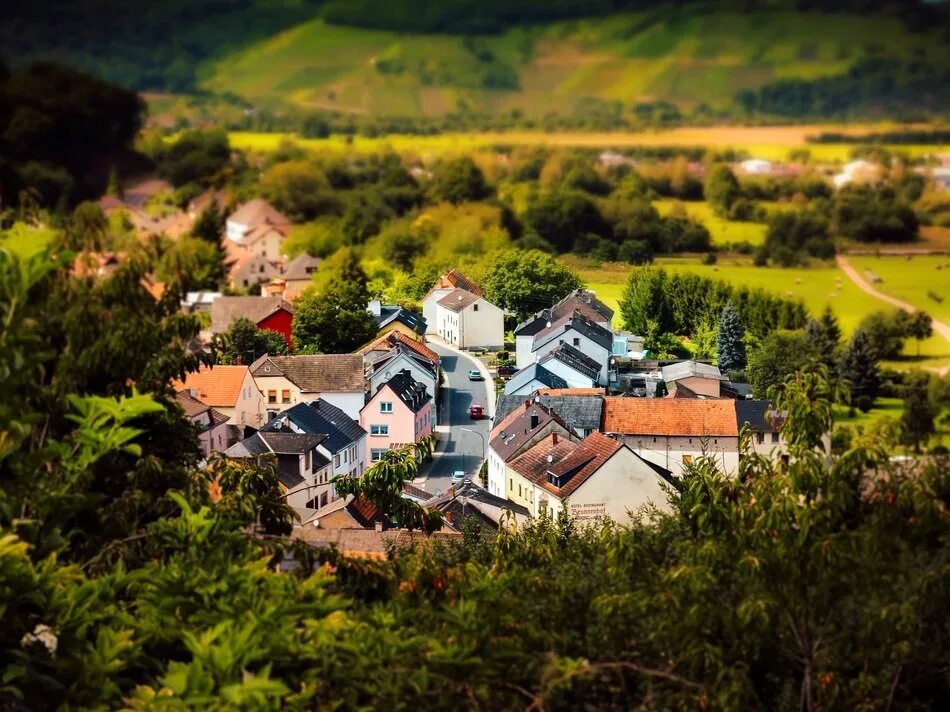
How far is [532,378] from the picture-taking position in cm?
892

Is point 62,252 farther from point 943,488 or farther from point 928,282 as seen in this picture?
point 928,282

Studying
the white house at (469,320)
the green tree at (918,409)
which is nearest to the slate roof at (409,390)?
the white house at (469,320)

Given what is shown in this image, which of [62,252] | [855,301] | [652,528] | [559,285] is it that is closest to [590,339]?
[559,285]

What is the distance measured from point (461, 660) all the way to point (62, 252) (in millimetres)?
1252

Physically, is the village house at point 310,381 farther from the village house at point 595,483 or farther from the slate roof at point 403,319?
the village house at point 595,483

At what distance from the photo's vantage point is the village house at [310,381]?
8.47 meters

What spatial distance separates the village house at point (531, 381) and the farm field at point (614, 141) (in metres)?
25.0

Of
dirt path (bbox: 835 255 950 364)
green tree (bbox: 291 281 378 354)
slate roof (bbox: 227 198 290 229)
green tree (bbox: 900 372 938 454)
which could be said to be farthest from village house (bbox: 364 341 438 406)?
slate roof (bbox: 227 198 290 229)

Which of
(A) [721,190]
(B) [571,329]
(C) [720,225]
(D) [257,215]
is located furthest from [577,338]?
(A) [721,190]

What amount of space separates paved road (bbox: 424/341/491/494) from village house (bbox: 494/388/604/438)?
0.14 meters

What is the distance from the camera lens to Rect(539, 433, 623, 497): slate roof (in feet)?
24.3

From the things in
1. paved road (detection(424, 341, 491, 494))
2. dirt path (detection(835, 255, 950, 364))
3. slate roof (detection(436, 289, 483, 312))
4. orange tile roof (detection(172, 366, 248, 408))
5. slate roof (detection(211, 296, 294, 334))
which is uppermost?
slate roof (detection(436, 289, 483, 312))

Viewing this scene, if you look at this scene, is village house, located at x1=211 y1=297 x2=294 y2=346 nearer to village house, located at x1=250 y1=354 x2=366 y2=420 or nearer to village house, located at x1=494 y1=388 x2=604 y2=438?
village house, located at x1=250 y1=354 x2=366 y2=420

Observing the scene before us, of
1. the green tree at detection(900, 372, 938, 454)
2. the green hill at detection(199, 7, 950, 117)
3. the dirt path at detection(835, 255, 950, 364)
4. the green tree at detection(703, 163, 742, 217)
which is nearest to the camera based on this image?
the green tree at detection(900, 372, 938, 454)
